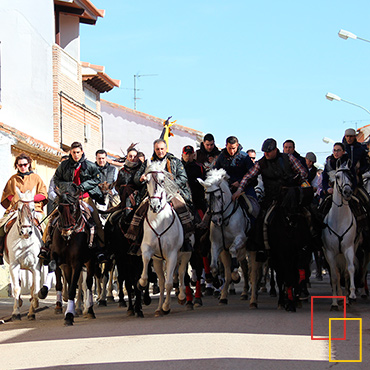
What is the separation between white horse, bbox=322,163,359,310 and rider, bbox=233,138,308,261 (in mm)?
674

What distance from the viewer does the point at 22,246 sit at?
14.9 meters

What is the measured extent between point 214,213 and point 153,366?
6161 millimetres

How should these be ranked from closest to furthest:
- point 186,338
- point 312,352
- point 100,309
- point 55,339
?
point 312,352 < point 186,338 < point 55,339 < point 100,309

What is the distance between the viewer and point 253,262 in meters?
15.4

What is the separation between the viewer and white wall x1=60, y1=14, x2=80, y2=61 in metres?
34.1

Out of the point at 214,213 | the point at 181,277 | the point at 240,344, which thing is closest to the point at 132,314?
the point at 181,277

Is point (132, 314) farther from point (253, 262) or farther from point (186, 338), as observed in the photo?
point (186, 338)

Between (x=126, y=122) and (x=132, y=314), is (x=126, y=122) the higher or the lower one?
the higher one

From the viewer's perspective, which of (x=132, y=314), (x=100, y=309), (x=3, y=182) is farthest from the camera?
(x=3, y=182)

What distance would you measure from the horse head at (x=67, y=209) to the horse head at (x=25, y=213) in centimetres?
105

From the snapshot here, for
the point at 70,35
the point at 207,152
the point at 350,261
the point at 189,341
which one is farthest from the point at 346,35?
the point at 189,341

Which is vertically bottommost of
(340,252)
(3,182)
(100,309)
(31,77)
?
(100,309)

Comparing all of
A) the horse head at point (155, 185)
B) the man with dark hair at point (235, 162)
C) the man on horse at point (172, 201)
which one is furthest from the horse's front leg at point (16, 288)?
the man with dark hair at point (235, 162)

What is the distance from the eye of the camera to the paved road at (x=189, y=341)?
29.1 ft
